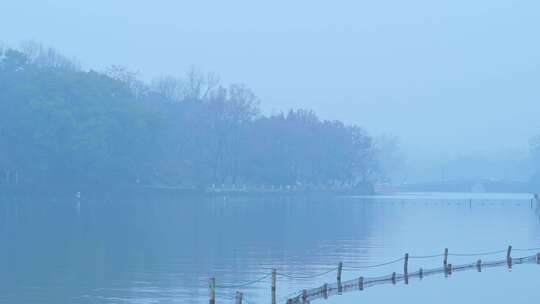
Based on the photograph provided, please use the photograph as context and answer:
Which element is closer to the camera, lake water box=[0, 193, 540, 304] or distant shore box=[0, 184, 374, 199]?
lake water box=[0, 193, 540, 304]

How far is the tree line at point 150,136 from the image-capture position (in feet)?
284

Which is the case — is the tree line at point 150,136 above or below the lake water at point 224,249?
above

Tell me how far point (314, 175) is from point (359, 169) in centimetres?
1100

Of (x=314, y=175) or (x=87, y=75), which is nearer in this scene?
(x=87, y=75)

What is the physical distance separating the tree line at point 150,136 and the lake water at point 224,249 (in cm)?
567

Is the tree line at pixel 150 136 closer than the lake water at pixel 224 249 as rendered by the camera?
No

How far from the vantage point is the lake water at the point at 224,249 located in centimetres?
3403

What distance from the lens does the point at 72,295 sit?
32.9 meters

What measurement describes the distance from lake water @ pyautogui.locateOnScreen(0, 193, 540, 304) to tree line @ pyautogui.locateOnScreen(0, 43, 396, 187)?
567cm

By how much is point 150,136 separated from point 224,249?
4727cm

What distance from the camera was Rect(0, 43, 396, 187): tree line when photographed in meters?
86.6

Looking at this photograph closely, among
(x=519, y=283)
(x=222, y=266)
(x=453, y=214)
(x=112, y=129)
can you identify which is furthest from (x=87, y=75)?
A: (x=519, y=283)

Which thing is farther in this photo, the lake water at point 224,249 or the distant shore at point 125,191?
the distant shore at point 125,191

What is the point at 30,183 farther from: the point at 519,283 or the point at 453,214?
the point at 519,283
